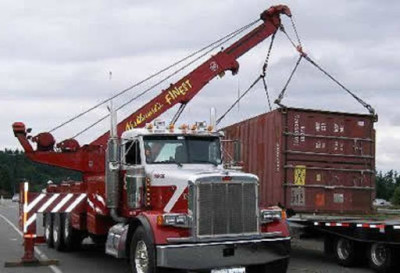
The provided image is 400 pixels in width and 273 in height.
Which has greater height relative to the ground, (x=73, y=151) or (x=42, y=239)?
(x=73, y=151)

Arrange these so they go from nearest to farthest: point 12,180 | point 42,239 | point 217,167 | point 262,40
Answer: point 217,167, point 42,239, point 262,40, point 12,180

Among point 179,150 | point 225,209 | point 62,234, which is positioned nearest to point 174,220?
point 225,209

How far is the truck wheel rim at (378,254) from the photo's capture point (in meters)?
12.3

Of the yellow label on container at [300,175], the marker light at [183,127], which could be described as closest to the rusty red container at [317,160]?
the yellow label on container at [300,175]

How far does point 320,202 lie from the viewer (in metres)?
14.9

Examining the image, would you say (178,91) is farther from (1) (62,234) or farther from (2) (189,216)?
(2) (189,216)

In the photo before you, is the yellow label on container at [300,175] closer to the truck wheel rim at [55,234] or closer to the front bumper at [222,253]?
the front bumper at [222,253]

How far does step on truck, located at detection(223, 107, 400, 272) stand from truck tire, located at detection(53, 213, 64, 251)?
518 cm

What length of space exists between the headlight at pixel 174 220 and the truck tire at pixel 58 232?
23.4ft

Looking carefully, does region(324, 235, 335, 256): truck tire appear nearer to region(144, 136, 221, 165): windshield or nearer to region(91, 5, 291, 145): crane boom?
region(144, 136, 221, 165): windshield

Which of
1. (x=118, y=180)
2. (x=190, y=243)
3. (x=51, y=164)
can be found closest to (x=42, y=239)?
(x=51, y=164)

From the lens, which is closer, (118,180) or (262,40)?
(118,180)

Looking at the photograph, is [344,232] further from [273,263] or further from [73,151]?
[73,151]

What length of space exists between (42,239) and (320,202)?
264 inches
